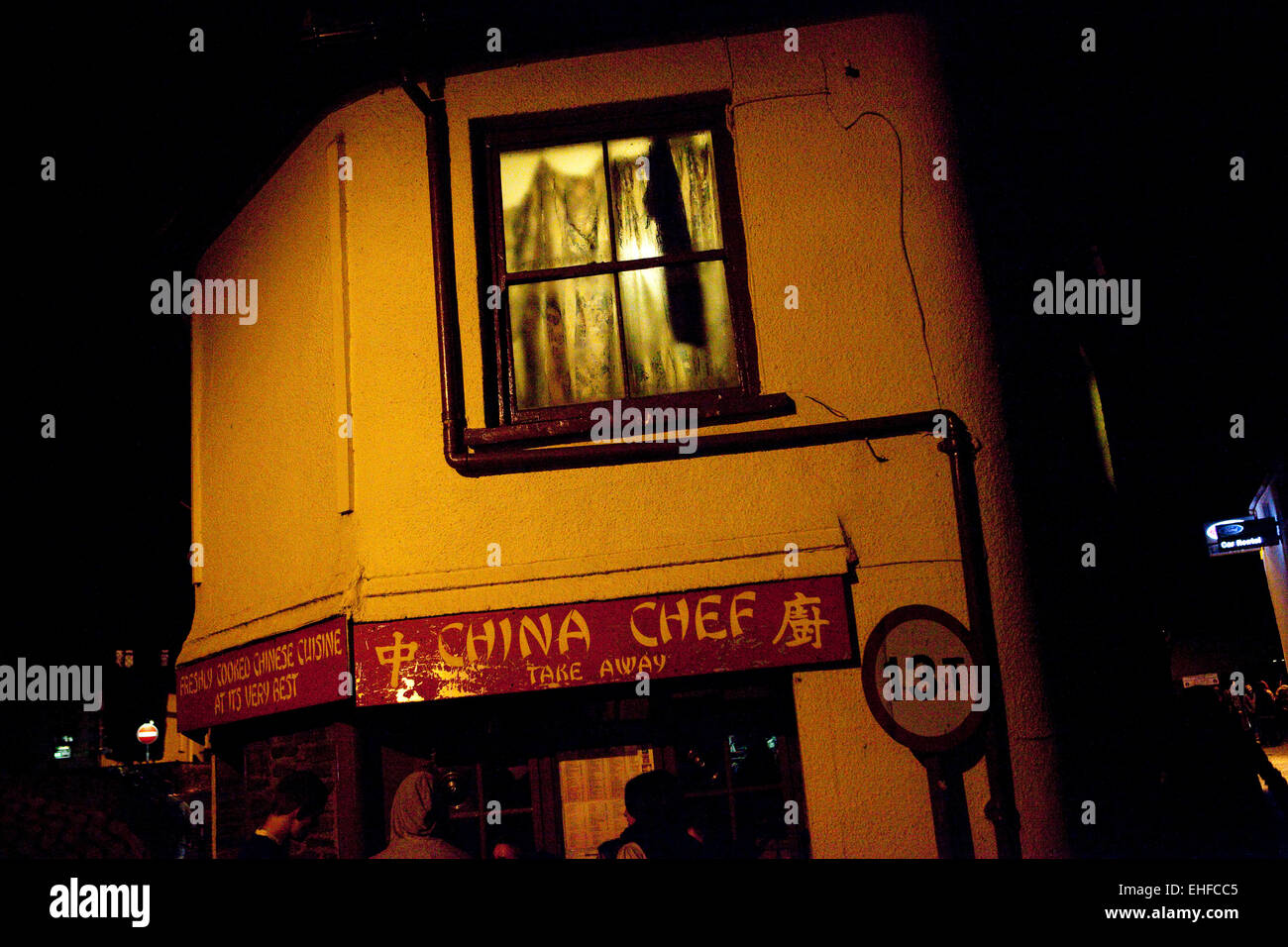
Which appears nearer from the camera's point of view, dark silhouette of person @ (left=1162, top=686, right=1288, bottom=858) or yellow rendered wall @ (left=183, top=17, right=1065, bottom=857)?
yellow rendered wall @ (left=183, top=17, right=1065, bottom=857)

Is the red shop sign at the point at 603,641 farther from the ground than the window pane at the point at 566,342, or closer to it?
closer to it

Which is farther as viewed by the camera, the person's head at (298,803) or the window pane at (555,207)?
the window pane at (555,207)

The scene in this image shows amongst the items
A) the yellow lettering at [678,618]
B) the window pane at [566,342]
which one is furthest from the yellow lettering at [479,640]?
the window pane at [566,342]

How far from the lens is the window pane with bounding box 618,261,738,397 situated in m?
5.60

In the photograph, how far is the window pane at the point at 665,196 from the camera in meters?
5.77

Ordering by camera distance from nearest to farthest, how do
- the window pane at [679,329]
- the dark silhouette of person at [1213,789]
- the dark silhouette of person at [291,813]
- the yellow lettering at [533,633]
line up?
the yellow lettering at [533,633] < the dark silhouette of person at [291,813] < the window pane at [679,329] < the dark silhouette of person at [1213,789]

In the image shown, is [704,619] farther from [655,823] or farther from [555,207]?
[555,207]

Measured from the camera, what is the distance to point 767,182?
561 centimetres

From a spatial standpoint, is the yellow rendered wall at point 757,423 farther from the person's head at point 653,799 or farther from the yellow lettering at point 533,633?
the person's head at point 653,799

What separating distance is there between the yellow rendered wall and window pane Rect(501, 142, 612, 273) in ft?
0.93

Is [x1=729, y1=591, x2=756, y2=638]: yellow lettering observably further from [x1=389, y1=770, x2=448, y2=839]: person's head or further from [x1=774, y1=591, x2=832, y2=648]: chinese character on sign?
[x1=389, y1=770, x2=448, y2=839]: person's head

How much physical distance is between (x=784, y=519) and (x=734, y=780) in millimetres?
1535

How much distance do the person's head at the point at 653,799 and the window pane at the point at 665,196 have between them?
3.03 metres

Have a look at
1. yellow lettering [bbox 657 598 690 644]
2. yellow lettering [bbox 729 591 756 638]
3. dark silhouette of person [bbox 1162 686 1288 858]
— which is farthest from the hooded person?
dark silhouette of person [bbox 1162 686 1288 858]
